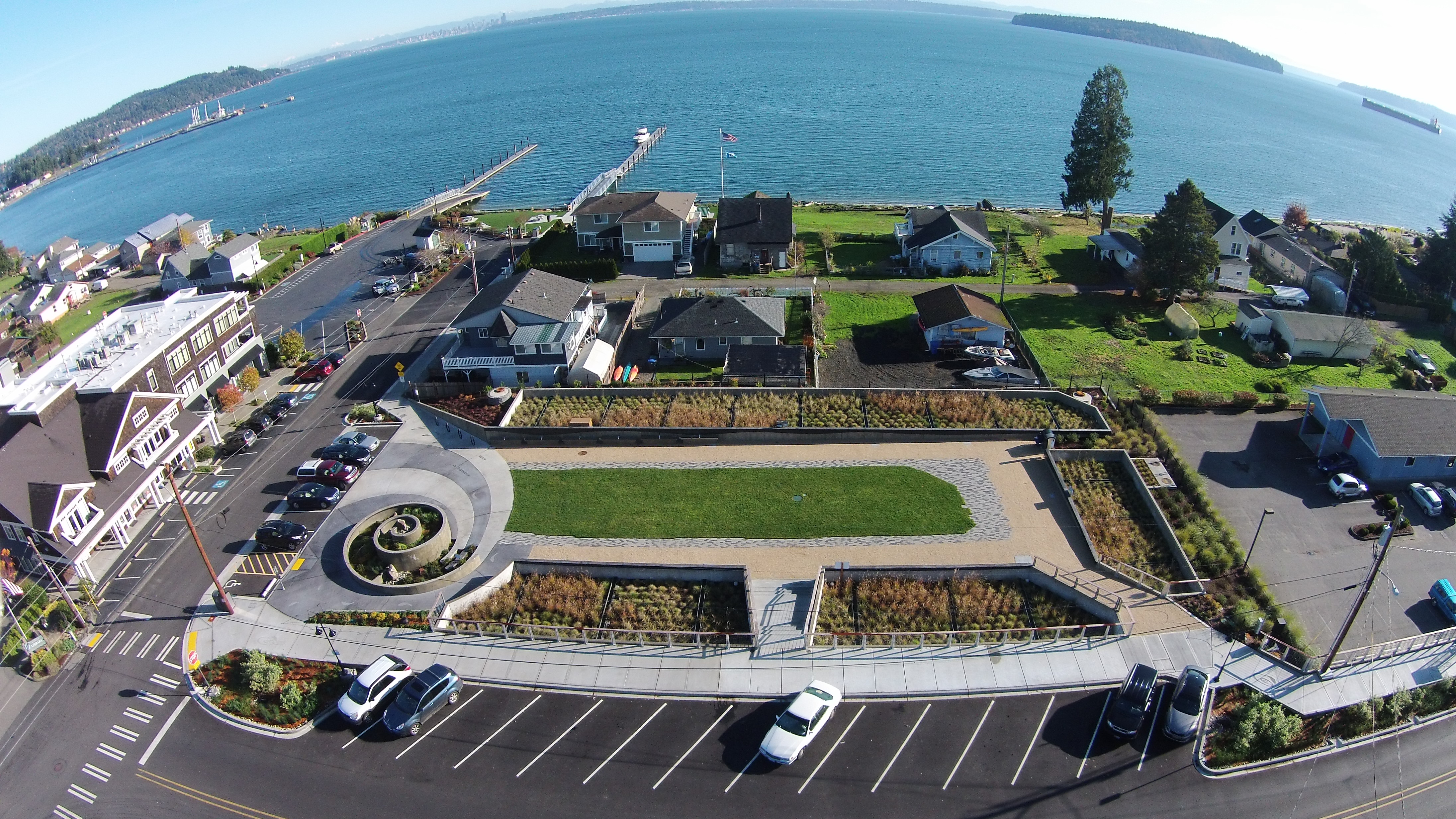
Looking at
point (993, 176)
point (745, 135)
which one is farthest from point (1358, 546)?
point (745, 135)

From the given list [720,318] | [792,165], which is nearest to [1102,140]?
[720,318]

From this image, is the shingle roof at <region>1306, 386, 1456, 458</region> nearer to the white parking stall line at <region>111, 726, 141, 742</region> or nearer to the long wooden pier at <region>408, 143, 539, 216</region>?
the white parking stall line at <region>111, 726, 141, 742</region>

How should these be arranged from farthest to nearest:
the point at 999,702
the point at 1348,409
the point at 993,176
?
the point at 993,176 → the point at 1348,409 → the point at 999,702

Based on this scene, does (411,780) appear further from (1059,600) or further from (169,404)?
(169,404)

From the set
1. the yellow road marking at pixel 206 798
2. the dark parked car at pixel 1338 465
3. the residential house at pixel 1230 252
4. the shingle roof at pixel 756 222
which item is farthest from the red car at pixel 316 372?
the residential house at pixel 1230 252

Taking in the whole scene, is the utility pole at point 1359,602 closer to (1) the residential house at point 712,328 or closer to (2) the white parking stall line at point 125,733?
(1) the residential house at point 712,328

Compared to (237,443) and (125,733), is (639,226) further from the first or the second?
(125,733)

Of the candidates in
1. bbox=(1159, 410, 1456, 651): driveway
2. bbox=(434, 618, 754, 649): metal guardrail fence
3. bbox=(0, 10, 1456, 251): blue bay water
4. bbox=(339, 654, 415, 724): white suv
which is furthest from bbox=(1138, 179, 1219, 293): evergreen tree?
bbox=(339, 654, 415, 724): white suv
